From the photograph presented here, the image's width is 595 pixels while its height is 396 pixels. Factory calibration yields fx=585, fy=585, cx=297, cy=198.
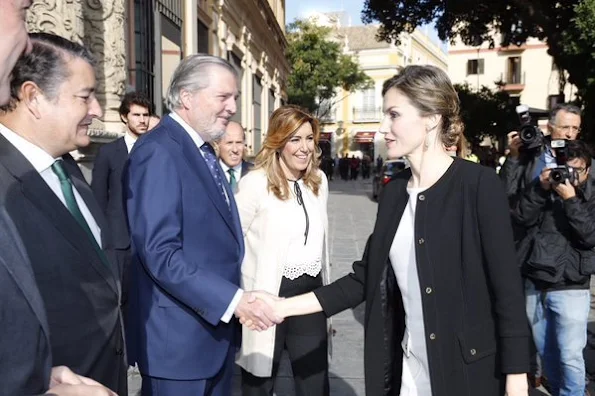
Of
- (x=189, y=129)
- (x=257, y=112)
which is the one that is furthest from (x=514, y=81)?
(x=189, y=129)

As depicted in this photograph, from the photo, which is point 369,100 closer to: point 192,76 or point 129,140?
point 129,140

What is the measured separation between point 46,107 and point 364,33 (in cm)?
6453

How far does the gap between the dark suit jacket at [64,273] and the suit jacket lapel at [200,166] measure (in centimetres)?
65

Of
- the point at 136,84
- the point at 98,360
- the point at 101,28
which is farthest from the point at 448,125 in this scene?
the point at 136,84

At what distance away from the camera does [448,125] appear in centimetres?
240

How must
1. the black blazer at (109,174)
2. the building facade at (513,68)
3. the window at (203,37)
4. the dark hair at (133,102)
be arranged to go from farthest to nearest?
the building facade at (513,68) → the window at (203,37) → the dark hair at (133,102) → the black blazer at (109,174)

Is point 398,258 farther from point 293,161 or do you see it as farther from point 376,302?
point 293,161

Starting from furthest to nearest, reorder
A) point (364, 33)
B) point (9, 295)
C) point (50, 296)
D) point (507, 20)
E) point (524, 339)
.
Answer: point (364, 33) → point (507, 20) → point (524, 339) → point (50, 296) → point (9, 295)

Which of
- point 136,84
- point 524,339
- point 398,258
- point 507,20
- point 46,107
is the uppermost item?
point 507,20

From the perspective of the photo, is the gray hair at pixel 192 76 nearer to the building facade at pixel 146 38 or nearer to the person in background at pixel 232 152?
the person in background at pixel 232 152

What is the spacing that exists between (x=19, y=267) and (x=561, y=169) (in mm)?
3039

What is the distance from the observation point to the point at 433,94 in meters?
2.30

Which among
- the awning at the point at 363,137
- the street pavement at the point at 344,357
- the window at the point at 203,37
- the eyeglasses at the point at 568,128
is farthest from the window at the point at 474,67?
the eyeglasses at the point at 568,128

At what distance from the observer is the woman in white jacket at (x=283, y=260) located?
3.27 meters
